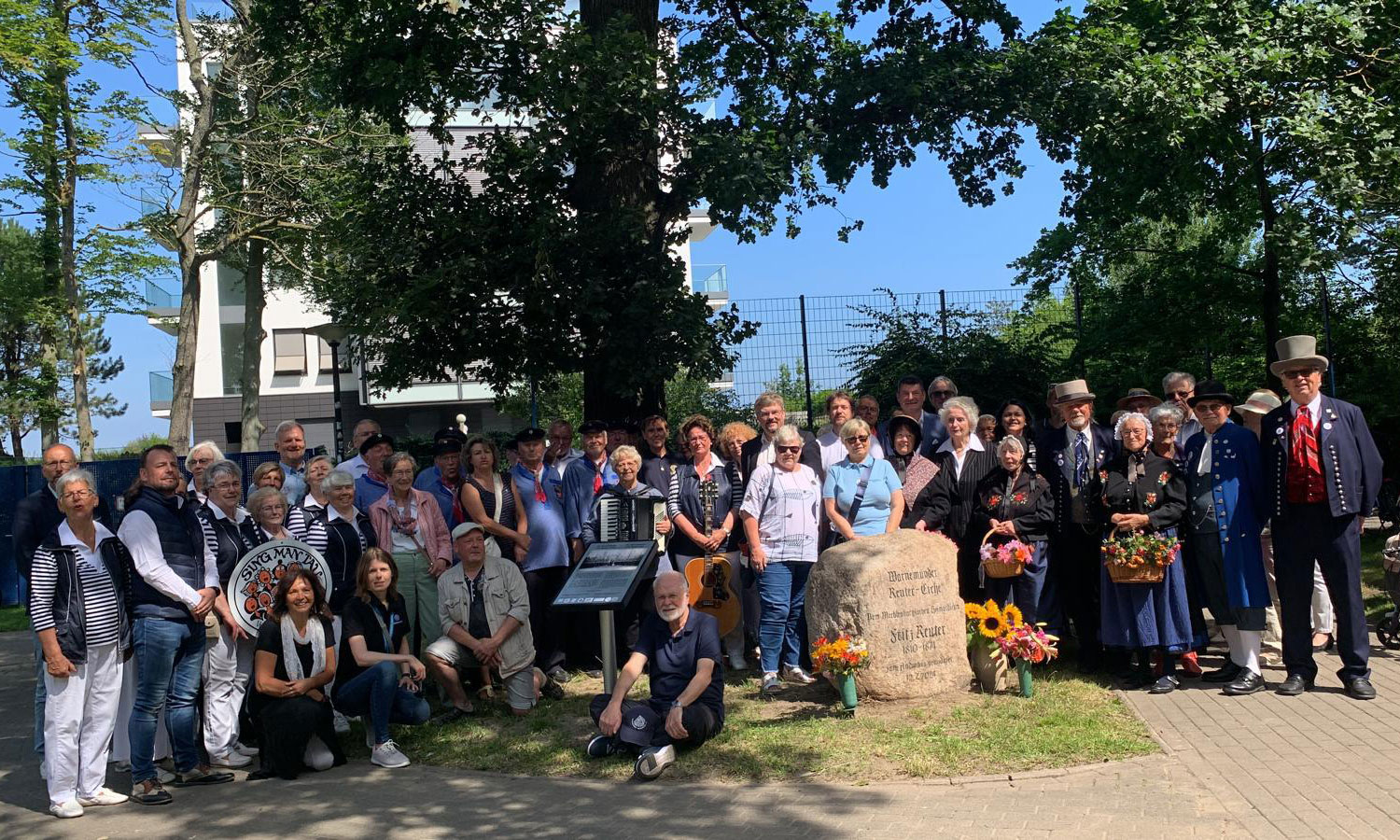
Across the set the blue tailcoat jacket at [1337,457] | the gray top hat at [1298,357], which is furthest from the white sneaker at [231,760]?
the gray top hat at [1298,357]

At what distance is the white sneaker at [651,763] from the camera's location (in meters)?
6.80

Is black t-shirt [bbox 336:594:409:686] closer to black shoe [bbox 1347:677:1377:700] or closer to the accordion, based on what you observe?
the accordion

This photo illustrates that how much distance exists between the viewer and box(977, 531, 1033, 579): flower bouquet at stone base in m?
8.31

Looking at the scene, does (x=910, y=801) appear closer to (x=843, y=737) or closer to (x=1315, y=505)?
(x=843, y=737)

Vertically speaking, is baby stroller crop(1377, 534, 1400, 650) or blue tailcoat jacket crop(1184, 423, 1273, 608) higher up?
blue tailcoat jacket crop(1184, 423, 1273, 608)

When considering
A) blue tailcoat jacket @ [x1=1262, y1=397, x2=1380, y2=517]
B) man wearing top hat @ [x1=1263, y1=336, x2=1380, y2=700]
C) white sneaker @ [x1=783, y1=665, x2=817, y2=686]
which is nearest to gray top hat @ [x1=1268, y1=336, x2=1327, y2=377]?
man wearing top hat @ [x1=1263, y1=336, x2=1380, y2=700]

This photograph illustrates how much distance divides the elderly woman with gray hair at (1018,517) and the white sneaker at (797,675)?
148 centimetres

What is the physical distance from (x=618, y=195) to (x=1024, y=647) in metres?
6.26

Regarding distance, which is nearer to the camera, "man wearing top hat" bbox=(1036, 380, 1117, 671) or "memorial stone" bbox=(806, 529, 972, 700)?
"memorial stone" bbox=(806, 529, 972, 700)

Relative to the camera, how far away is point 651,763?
680 centimetres

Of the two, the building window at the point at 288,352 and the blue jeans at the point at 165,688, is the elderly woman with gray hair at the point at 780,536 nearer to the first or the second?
the blue jeans at the point at 165,688

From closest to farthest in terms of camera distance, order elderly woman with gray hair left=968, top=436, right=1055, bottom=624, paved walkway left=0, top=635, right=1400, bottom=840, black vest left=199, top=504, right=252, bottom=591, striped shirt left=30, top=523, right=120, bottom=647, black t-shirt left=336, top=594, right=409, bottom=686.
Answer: paved walkway left=0, top=635, right=1400, bottom=840, striped shirt left=30, top=523, right=120, bottom=647, black vest left=199, top=504, right=252, bottom=591, black t-shirt left=336, top=594, right=409, bottom=686, elderly woman with gray hair left=968, top=436, right=1055, bottom=624

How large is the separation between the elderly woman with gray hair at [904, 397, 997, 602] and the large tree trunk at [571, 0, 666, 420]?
3.51 meters

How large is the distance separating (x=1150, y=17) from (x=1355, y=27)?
2.02 metres
